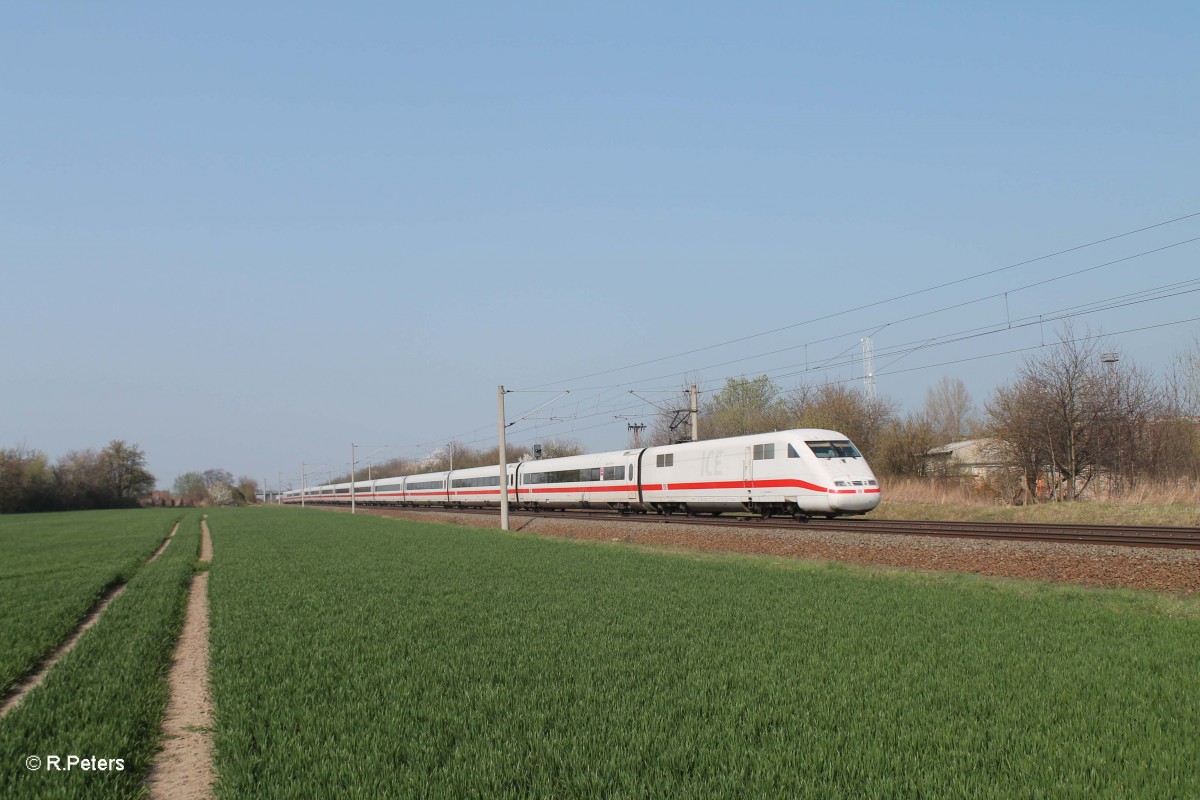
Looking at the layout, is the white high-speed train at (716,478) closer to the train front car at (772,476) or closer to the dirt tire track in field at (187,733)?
the train front car at (772,476)

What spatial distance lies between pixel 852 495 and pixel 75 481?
130 meters

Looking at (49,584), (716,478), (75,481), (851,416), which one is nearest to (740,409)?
(851,416)

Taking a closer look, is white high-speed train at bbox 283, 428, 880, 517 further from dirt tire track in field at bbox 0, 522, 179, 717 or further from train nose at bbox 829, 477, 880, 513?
dirt tire track in field at bbox 0, 522, 179, 717

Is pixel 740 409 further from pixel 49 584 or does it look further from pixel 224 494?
pixel 224 494

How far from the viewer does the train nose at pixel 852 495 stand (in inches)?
990

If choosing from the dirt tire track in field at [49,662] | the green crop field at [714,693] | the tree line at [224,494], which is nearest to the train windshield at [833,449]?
the green crop field at [714,693]

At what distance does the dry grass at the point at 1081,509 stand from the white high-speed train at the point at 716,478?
3534 millimetres

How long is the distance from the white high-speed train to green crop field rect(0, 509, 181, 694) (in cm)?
1981

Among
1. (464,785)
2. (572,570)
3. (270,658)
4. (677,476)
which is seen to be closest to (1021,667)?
(464,785)

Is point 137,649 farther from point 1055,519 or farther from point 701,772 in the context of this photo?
point 1055,519

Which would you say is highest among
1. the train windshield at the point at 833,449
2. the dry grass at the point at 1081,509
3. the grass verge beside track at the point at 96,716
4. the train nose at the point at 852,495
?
the train windshield at the point at 833,449

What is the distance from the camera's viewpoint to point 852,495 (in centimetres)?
2531

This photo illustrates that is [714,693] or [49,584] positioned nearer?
[714,693]

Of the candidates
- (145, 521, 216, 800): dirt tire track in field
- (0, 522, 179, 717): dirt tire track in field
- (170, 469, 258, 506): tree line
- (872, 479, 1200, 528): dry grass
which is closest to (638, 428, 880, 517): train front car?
(872, 479, 1200, 528): dry grass
